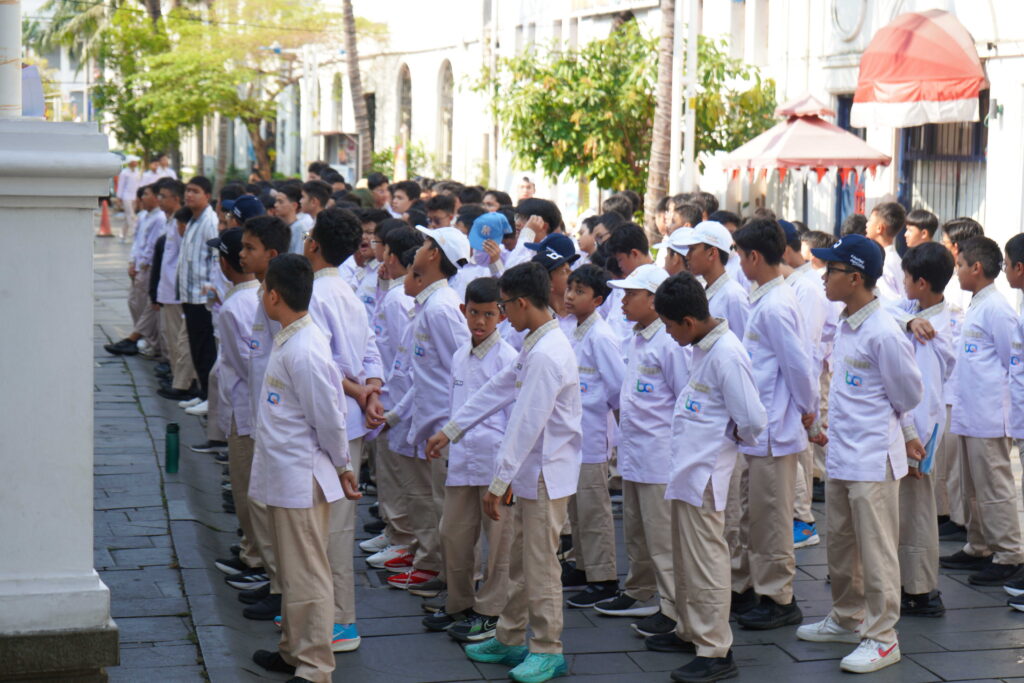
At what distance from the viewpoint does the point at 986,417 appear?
7.83 metres

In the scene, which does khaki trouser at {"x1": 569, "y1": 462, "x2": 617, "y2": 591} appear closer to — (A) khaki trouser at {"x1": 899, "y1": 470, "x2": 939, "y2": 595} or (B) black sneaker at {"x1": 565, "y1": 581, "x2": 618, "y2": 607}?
(B) black sneaker at {"x1": 565, "y1": 581, "x2": 618, "y2": 607}

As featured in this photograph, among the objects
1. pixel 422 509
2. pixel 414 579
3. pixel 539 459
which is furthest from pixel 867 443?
pixel 414 579

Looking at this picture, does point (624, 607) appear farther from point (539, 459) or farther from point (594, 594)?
point (539, 459)

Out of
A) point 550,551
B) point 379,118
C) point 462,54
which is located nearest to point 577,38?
point 462,54

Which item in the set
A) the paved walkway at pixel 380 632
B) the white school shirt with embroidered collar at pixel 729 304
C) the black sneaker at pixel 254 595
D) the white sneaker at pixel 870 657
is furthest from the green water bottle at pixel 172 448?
the white sneaker at pixel 870 657

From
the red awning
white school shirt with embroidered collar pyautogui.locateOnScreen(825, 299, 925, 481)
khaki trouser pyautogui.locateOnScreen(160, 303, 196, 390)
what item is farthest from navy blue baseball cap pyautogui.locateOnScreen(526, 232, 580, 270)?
the red awning

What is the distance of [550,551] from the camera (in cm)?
599

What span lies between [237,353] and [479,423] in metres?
1.43

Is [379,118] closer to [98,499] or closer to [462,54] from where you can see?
[462,54]

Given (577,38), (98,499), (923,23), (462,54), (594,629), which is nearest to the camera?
(594,629)

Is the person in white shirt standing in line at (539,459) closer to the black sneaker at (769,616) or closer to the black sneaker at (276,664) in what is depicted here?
the black sneaker at (276,664)

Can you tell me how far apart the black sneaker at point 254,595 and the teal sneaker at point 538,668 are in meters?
1.62

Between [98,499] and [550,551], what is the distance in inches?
146

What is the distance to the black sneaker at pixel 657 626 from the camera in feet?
21.9
